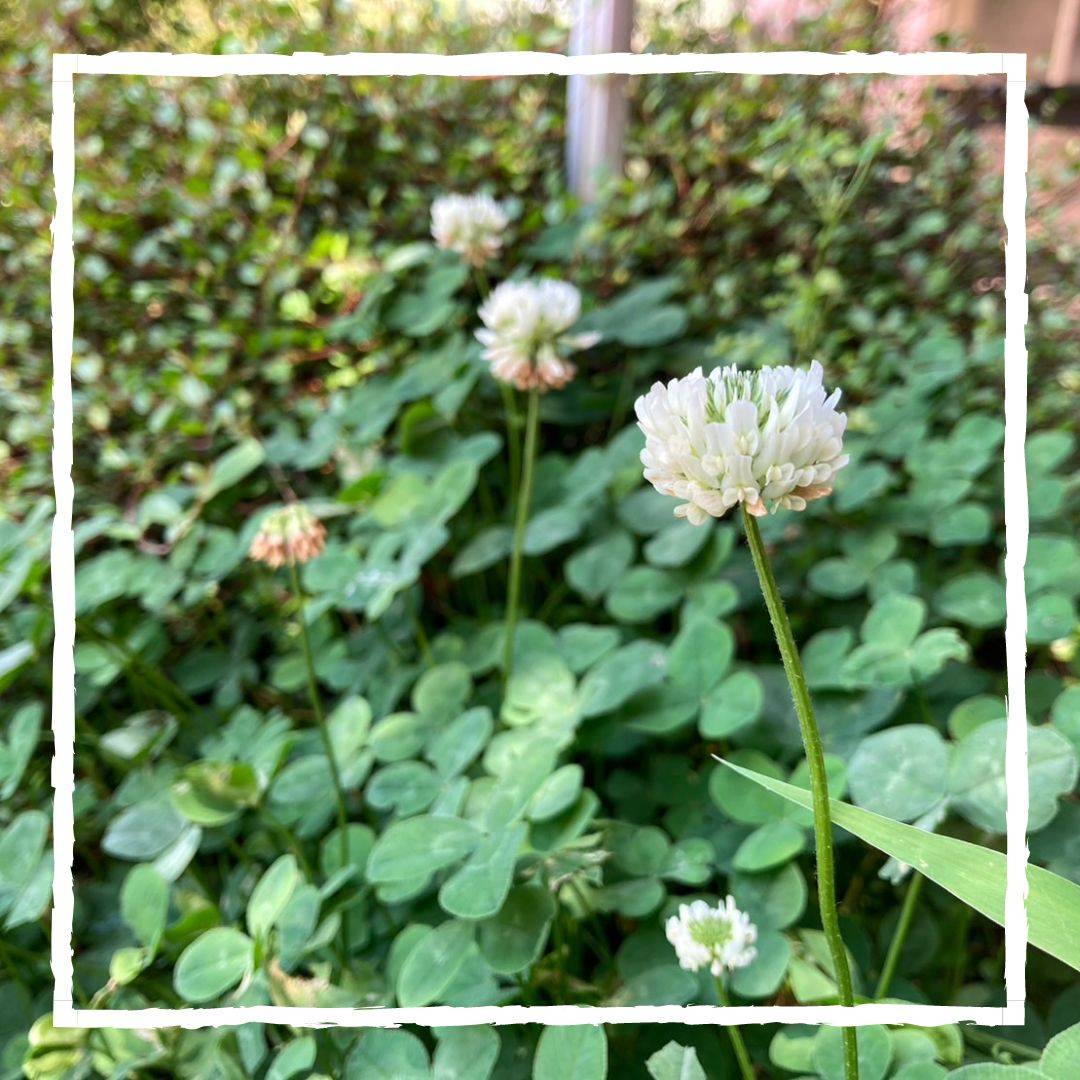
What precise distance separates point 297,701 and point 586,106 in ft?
2.82

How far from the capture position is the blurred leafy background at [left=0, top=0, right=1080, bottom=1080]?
1.70 feet

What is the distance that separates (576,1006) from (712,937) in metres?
0.08

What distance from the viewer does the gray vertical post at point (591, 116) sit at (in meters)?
1.02

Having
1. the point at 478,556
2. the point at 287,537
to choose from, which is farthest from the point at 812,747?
the point at 478,556

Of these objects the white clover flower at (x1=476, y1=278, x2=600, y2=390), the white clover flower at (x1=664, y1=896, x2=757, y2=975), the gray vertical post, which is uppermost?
the gray vertical post

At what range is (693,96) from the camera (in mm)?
1165

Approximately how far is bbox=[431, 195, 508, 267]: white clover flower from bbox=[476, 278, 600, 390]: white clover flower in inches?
8.9

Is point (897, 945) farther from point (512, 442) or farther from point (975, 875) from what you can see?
point (512, 442)

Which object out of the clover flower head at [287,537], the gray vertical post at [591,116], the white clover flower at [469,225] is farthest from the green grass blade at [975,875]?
the gray vertical post at [591,116]

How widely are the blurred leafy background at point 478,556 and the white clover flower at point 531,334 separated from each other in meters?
0.16

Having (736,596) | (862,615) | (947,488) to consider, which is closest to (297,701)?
(736,596)

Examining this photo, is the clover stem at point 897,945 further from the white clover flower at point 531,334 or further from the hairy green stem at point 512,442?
the hairy green stem at point 512,442

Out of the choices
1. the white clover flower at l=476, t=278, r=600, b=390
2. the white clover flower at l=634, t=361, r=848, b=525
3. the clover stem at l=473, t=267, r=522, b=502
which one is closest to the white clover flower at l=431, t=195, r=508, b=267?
the clover stem at l=473, t=267, r=522, b=502

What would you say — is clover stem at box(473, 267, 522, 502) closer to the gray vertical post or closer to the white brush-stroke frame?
the gray vertical post
